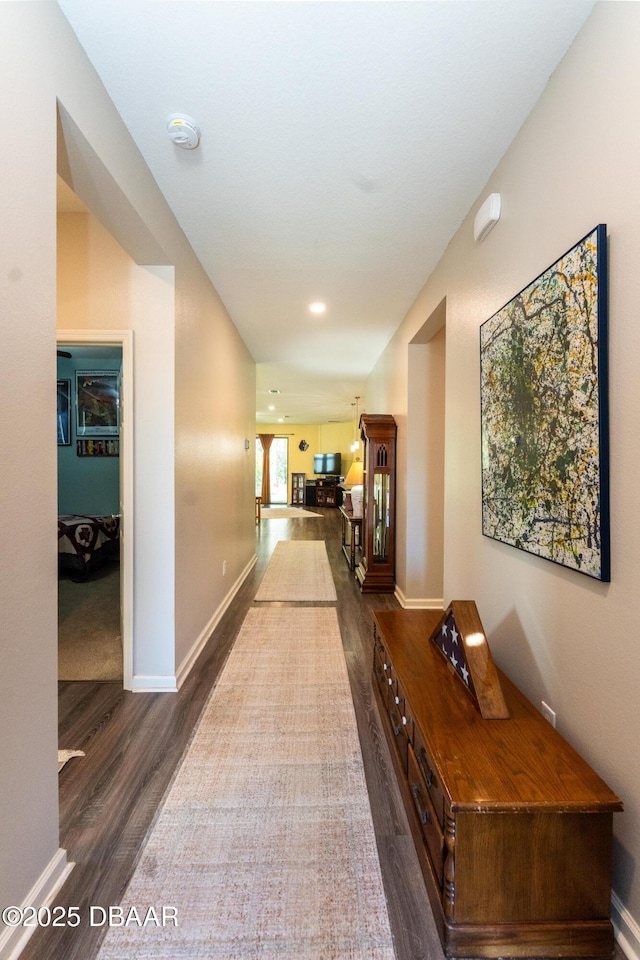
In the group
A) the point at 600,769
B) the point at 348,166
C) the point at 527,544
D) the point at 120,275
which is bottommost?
the point at 600,769

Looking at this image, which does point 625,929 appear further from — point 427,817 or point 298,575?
point 298,575

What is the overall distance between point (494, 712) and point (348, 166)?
7.72 ft

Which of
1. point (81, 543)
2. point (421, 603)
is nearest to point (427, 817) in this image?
point (421, 603)

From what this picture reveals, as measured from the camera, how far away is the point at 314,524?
359 inches

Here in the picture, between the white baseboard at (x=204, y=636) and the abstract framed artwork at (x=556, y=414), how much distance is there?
6.60ft

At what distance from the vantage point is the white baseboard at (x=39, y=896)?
1.04 m

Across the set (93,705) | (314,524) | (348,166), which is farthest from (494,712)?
(314,524)

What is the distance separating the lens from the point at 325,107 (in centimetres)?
156

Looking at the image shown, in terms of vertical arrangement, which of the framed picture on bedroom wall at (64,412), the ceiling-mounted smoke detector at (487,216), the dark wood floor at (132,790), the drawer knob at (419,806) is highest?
the ceiling-mounted smoke detector at (487,216)

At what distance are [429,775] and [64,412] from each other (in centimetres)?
577

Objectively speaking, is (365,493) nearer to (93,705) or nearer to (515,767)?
(93,705)

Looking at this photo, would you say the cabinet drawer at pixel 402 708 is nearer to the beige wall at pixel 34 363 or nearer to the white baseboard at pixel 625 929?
the white baseboard at pixel 625 929

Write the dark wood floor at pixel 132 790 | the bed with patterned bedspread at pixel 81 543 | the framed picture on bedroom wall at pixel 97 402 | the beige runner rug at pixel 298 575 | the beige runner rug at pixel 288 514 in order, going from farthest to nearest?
the beige runner rug at pixel 288 514
the framed picture on bedroom wall at pixel 97 402
the bed with patterned bedspread at pixel 81 543
the beige runner rug at pixel 298 575
the dark wood floor at pixel 132 790

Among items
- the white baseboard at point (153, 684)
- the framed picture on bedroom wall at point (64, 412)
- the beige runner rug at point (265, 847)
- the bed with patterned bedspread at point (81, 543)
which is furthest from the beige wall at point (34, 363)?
the framed picture on bedroom wall at point (64, 412)
